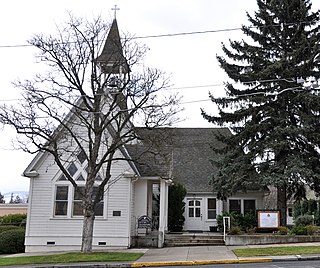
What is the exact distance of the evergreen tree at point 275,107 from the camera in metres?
23.0

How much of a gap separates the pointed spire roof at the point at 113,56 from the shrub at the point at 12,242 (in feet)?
35.0

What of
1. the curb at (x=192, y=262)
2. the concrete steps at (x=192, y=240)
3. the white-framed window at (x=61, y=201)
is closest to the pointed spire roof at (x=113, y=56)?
the white-framed window at (x=61, y=201)

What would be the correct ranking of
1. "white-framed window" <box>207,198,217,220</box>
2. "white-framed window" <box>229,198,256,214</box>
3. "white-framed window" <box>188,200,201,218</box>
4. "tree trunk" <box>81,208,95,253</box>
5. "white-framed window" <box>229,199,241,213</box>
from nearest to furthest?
"tree trunk" <box>81,208,95,253</box>, "white-framed window" <box>229,198,256,214</box>, "white-framed window" <box>229,199,241,213</box>, "white-framed window" <box>207,198,217,220</box>, "white-framed window" <box>188,200,201,218</box>

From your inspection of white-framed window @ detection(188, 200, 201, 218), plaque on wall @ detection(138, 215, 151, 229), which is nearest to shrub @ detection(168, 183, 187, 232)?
white-framed window @ detection(188, 200, 201, 218)

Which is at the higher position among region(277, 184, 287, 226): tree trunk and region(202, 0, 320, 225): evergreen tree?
region(202, 0, 320, 225): evergreen tree

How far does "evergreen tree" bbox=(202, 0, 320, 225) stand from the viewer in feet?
75.3

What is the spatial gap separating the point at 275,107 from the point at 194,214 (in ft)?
36.0

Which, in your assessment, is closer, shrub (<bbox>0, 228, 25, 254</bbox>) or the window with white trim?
shrub (<bbox>0, 228, 25, 254</bbox>)

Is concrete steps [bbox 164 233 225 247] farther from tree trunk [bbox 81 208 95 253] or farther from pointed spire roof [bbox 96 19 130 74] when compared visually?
pointed spire roof [bbox 96 19 130 74]

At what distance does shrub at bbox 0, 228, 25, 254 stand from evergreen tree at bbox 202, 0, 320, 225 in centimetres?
1195

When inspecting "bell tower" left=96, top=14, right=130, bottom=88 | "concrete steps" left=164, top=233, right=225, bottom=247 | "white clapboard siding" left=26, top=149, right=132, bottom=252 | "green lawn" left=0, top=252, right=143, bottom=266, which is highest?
"bell tower" left=96, top=14, right=130, bottom=88

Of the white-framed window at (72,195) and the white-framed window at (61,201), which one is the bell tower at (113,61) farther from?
the white-framed window at (61,201)

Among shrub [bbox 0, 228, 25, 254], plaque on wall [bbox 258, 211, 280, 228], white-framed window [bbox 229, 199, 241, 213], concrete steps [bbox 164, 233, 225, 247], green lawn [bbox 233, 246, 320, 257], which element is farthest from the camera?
white-framed window [bbox 229, 199, 241, 213]

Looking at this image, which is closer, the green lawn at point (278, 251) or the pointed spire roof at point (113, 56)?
the green lawn at point (278, 251)
